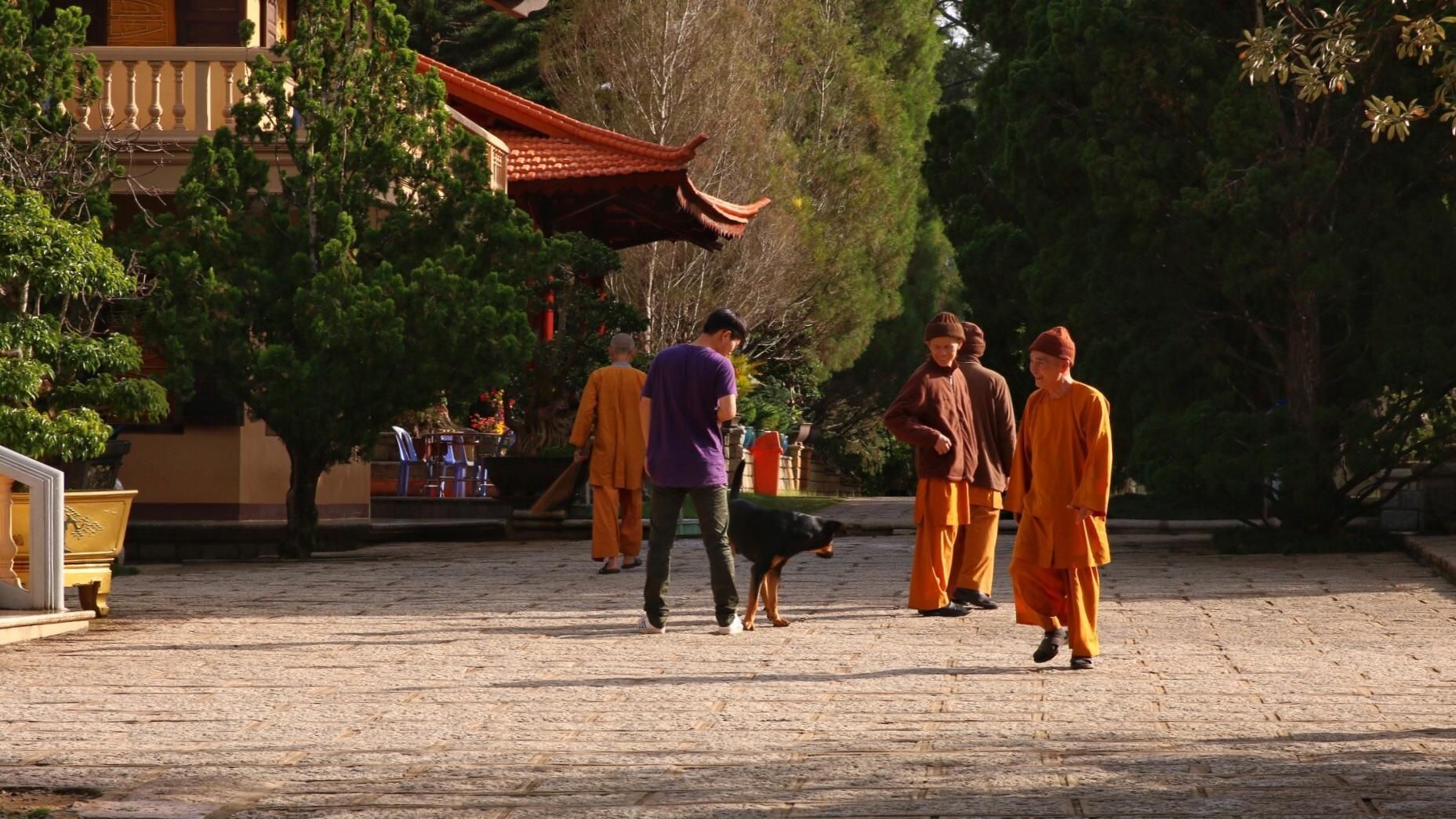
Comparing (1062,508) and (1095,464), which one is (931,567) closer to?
(1062,508)

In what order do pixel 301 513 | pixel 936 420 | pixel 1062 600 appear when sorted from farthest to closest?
1. pixel 301 513
2. pixel 936 420
3. pixel 1062 600

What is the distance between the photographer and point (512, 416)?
21.4 m

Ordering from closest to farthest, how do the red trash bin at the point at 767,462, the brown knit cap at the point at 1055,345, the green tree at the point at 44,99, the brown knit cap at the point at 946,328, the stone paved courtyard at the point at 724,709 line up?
the stone paved courtyard at the point at 724,709
the brown knit cap at the point at 1055,345
the brown knit cap at the point at 946,328
the green tree at the point at 44,99
the red trash bin at the point at 767,462

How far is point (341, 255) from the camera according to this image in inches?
597

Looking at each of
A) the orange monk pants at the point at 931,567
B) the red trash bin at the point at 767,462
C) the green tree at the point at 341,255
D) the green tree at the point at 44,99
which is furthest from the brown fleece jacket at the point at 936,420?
the red trash bin at the point at 767,462

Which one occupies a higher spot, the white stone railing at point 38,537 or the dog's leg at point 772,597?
the white stone railing at point 38,537

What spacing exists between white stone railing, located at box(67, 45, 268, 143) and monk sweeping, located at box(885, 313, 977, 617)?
8579 millimetres

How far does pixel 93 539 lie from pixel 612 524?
15.0 ft

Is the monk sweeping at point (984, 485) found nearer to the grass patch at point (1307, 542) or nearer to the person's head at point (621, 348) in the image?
the person's head at point (621, 348)

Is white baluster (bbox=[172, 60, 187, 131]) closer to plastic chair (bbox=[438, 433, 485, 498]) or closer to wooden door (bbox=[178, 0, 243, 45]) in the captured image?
wooden door (bbox=[178, 0, 243, 45])

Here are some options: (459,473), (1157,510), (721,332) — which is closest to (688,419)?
(721,332)

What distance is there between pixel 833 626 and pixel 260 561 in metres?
7.26

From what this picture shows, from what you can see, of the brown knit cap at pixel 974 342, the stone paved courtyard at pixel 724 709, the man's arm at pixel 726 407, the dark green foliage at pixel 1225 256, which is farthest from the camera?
the dark green foliage at pixel 1225 256

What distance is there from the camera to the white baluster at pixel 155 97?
57.5 ft
